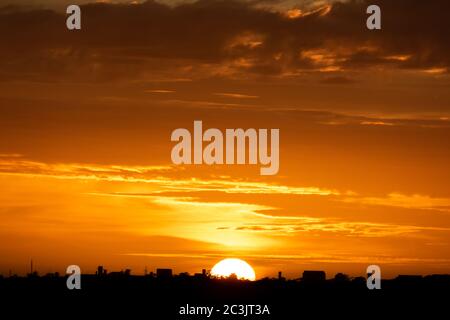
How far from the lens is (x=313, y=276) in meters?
162

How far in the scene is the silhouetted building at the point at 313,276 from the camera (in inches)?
Result: 6211

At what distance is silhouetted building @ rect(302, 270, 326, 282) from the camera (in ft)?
518
